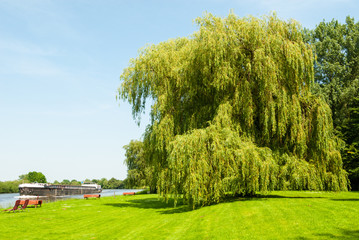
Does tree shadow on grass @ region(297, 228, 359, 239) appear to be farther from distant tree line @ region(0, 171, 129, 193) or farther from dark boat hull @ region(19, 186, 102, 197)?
distant tree line @ region(0, 171, 129, 193)

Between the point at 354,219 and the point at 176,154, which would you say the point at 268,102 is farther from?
the point at 354,219

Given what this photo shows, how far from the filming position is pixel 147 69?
22375 millimetres

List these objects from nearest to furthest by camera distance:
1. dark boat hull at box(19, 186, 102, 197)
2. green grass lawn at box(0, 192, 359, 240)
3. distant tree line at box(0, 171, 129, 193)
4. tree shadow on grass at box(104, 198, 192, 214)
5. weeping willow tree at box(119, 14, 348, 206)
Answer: green grass lawn at box(0, 192, 359, 240)
weeping willow tree at box(119, 14, 348, 206)
tree shadow on grass at box(104, 198, 192, 214)
dark boat hull at box(19, 186, 102, 197)
distant tree line at box(0, 171, 129, 193)

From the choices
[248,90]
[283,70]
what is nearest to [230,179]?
[248,90]

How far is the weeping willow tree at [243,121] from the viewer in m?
15.7

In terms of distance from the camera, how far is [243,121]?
1830 cm

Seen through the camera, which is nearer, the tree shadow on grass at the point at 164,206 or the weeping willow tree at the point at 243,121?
the weeping willow tree at the point at 243,121

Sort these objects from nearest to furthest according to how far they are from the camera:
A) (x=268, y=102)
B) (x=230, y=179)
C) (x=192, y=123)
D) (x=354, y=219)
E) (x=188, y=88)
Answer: (x=354, y=219), (x=230, y=179), (x=268, y=102), (x=192, y=123), (x=188, y=88)

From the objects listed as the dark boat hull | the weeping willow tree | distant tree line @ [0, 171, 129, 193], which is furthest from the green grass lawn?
distant tree line @ [0, 171, 129, 193]

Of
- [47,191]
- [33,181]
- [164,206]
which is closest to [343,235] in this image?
[164,206]

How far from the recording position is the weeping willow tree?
15.7 m

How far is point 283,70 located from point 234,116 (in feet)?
13.8

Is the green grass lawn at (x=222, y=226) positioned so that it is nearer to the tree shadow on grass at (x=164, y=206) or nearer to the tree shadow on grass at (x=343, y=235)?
the tree shadow on grass at (x=343, y=235)

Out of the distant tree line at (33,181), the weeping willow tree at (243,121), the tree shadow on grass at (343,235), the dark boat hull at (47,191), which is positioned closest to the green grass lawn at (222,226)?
the tree shadow on grass at (343,235)
